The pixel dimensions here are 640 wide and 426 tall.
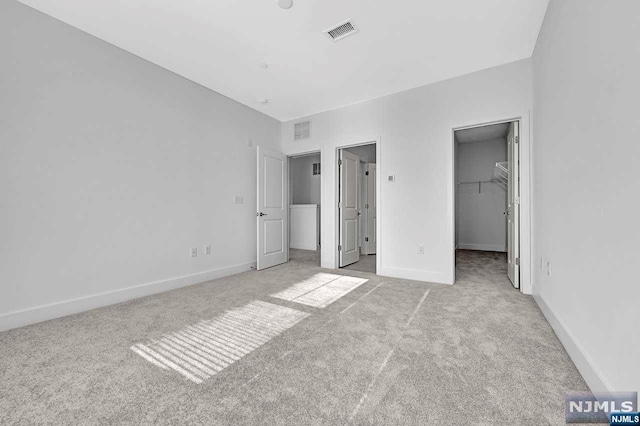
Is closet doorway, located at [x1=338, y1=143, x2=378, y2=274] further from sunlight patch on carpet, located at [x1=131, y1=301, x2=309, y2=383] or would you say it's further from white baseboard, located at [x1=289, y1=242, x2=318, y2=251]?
sunlight patch on carpet, located at [x1=131, y1=301, x2=309, y2=383]

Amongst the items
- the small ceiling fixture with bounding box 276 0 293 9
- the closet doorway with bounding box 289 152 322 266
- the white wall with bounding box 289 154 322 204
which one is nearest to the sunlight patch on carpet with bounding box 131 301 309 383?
the small ceiling fixture with bounding box 276 0 293 9

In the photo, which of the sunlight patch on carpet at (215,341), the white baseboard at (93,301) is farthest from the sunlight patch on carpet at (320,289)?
the white baseboard at (93,301)

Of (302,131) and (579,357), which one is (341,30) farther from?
(579,357)

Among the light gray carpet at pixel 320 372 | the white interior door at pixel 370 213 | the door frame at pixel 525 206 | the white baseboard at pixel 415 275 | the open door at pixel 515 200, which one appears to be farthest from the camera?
the white interior door at pixel 370 213

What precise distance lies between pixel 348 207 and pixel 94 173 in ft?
12.0

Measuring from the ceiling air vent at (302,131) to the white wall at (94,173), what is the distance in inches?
55.4

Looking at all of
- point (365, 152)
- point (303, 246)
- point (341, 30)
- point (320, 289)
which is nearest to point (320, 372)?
point (320, 289)

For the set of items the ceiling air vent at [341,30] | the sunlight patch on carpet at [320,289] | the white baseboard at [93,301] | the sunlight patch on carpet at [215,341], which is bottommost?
the sunlight patch on carpet at [215,341]

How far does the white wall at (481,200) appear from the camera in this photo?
640 cm

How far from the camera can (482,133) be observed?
5.79 m

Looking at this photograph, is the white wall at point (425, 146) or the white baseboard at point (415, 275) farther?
the white baseboard at point (415, 275)

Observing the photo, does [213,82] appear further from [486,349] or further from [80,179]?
[486,349]

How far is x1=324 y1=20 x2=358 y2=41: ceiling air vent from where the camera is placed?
2.48 m

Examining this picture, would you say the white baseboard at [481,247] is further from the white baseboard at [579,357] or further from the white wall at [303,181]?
the white baseboard at [579,357]
